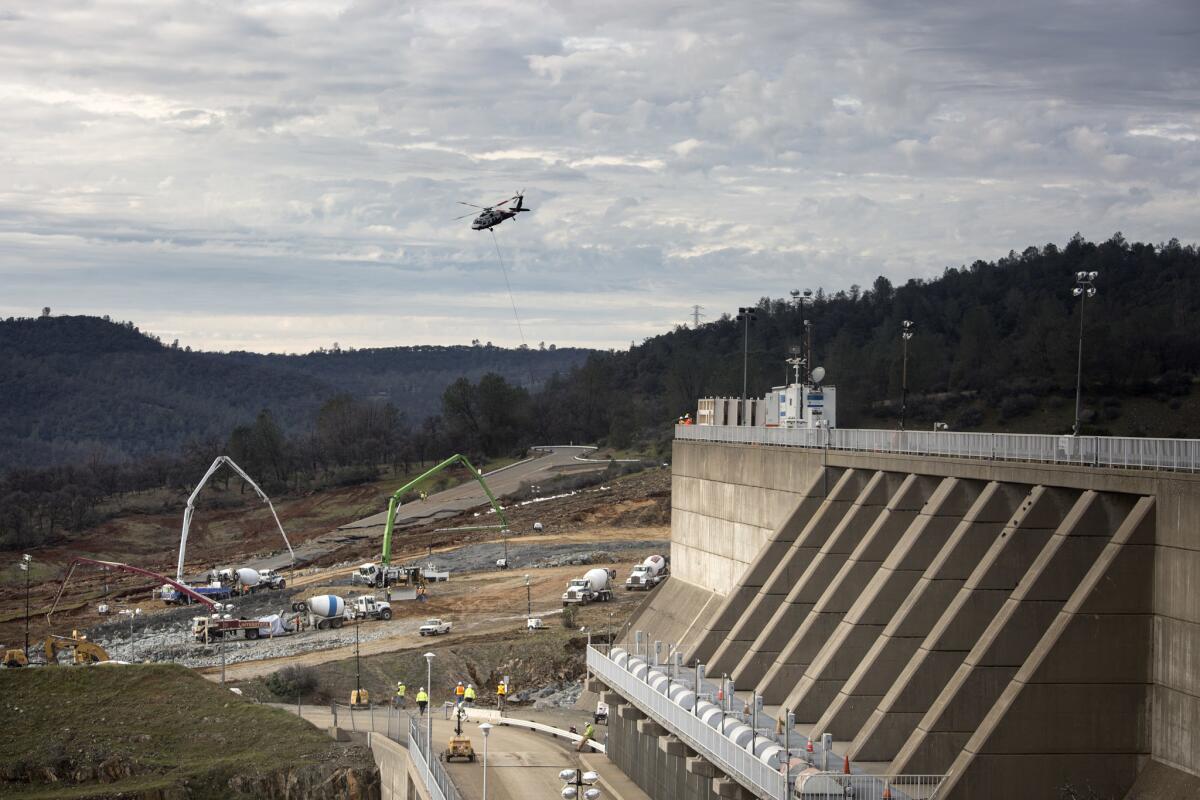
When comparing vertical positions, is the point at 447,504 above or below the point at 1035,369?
below

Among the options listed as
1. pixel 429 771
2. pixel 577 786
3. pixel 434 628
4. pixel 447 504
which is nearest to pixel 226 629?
pixel 434 628

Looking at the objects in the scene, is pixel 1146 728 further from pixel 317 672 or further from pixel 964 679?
pixel 317 672

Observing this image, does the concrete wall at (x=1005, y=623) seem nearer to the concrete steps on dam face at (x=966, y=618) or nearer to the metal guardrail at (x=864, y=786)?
the concrete steps on dam face at (x=966, y=618)

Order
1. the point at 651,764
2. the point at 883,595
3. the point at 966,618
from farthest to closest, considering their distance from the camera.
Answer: the point at 651,764, the point at 883,595, the point at 966,618

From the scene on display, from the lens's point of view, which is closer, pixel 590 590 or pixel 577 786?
pixel 577 786

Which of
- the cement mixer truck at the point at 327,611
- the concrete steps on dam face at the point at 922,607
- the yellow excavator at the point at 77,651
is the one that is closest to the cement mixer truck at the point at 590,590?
the cement mixer truck at the point at 327,611

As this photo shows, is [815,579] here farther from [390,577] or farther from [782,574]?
[390,577]

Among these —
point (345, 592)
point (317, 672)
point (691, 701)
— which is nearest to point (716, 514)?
point (691, 701)

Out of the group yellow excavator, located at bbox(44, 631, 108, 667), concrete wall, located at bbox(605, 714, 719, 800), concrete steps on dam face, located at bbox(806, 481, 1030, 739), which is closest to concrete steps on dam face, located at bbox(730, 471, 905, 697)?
concrete wall, located at bbox(605, 714, 719, 800)

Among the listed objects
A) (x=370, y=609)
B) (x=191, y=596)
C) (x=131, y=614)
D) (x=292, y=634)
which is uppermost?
(x=370, y=609)
